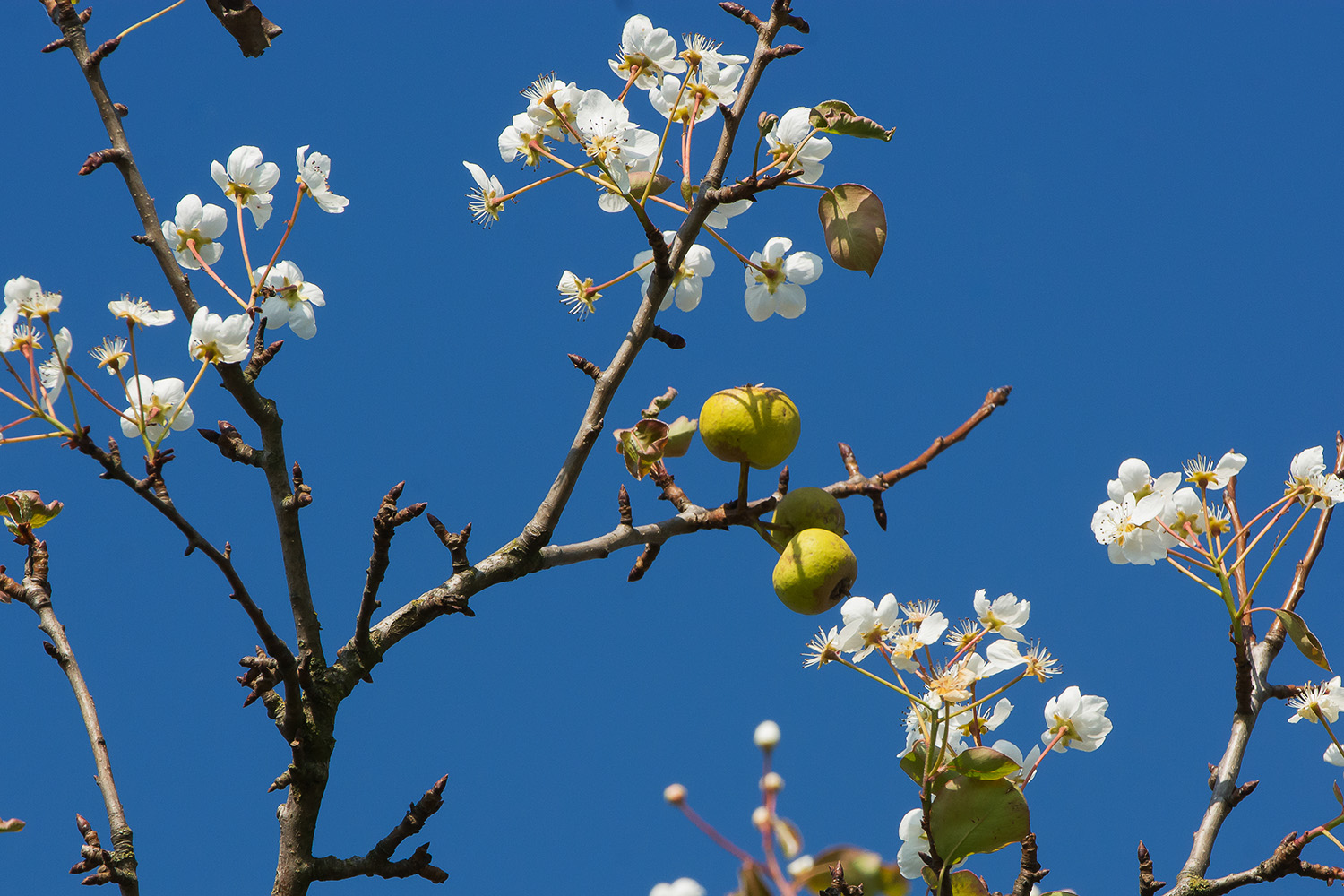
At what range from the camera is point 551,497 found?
281cm

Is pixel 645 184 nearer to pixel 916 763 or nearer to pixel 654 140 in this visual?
pixel 654 140

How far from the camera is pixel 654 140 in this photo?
2.92 metres

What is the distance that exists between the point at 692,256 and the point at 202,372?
4.81 ft

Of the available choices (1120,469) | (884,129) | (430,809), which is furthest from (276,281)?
(1120,469)

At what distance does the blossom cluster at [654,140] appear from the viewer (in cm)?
283

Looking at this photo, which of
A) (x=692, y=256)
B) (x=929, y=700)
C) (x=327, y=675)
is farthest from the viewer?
(x=692, y=256)

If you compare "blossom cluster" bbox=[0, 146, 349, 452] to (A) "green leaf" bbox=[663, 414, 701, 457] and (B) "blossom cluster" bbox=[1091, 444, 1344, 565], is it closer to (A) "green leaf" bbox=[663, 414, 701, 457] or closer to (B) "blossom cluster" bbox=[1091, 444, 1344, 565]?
(A) "green leaf" bbox=[663, 414, 701, 457]

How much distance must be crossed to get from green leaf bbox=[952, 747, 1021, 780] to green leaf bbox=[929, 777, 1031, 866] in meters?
0.02

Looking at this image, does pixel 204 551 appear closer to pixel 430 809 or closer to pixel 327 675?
pixel 327 675

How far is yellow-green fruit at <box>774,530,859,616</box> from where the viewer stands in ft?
9.08

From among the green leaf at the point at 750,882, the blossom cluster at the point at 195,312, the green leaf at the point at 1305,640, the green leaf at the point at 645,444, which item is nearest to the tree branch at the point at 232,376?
the blossom cluster at the point at 195,312

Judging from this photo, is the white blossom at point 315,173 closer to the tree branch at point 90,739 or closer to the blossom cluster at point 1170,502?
the tree branch at point 90,739

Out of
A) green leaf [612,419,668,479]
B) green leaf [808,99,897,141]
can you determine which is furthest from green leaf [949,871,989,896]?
green leaf [808,99,897,141]

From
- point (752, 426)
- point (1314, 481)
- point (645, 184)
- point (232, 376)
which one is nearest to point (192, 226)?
point (232, 376)
